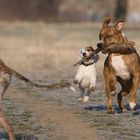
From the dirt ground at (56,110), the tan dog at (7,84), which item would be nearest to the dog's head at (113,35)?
the dirt ground at (56,110)

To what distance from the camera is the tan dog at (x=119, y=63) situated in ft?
41.4

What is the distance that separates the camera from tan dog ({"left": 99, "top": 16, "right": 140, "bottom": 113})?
41.4 ft

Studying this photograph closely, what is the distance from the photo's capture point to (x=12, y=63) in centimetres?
2566

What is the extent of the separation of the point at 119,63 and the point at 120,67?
0.23ft

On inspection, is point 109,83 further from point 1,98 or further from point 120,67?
point 1,98

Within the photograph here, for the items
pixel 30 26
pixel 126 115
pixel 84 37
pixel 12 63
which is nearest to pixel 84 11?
pixel 30 26

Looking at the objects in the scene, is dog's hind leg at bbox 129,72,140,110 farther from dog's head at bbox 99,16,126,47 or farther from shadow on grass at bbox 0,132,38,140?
shadow on grass at bbox 0,132,38,140

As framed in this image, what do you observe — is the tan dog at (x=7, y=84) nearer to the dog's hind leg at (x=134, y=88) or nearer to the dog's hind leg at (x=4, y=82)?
the dog's hind leg at (x=4, y=82)

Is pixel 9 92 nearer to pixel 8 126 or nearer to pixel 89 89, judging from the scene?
pixel 89 89

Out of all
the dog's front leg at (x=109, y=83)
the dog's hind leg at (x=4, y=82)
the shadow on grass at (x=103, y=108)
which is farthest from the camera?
the shadow on grass at (x=103, y=108)

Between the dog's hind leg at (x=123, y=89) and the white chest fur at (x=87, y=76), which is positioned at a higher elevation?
the white chest fur at (x=87, y=76)

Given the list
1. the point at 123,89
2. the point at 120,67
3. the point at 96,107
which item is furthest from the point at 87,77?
the point at 120,67

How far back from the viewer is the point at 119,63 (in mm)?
12625

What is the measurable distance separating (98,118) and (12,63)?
13.2 metres
